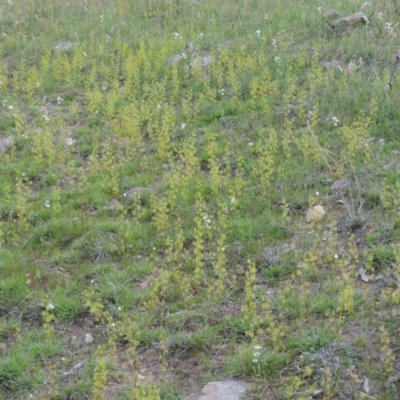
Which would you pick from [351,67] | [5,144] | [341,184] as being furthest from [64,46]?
[341,184]

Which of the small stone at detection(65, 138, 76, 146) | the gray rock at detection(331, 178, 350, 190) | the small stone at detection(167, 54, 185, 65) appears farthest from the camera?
the small stone at detection(167, 54, 185, 65)

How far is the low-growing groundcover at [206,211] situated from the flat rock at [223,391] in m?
0.07

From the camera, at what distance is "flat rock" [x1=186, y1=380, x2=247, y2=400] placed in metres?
3.91

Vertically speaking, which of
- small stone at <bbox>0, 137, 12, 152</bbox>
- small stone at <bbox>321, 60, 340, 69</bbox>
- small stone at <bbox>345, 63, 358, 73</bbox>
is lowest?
small stone at <bbox>0, 137, 12, 152</bbox>

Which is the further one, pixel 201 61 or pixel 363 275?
pixel 201 61

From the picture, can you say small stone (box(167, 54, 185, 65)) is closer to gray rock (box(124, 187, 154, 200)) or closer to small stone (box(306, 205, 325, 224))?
gray rock (box(124, 187, 154, 200))

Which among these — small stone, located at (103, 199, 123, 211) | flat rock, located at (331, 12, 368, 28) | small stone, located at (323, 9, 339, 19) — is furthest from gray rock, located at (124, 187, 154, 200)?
small stone, located at (323, 9, 339, 19)

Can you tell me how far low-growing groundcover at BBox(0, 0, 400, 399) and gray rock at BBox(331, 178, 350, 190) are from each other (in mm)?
30

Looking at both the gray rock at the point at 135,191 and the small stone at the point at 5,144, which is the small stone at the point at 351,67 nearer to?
the gray rock at the point at 135,191

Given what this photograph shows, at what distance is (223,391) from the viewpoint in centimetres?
396

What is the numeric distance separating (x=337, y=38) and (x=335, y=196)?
3.62 meters

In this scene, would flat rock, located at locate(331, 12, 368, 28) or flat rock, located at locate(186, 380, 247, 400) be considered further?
flat rock, located at locate(331, 12, 368, 28)

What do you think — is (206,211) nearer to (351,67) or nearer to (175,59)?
(351,67)

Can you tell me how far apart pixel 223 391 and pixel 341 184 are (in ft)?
8.47
